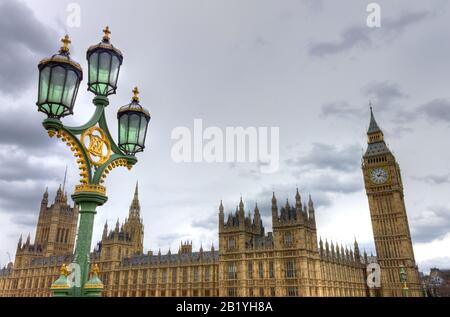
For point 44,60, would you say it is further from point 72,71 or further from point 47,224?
point 47,224

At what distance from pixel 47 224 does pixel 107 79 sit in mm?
140071

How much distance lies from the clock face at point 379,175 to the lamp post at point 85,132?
305 ft

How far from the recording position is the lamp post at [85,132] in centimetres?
782

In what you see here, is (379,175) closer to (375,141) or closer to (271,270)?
(375,141)

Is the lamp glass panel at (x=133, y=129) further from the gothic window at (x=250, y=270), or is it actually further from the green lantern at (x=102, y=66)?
the gothic window at (x=250, y=270)

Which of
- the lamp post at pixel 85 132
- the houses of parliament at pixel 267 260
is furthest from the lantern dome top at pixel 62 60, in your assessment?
the houses of parliament at pixel 267 260

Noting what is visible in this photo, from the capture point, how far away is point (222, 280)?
225 ft

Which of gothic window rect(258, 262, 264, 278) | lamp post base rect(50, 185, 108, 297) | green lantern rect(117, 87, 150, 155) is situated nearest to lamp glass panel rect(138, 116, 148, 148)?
green lantern rect(117, 87, 150, 155)

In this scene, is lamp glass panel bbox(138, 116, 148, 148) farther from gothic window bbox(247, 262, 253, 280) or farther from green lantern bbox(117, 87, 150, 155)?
gothic window bbox(247, 262, 253, 280)

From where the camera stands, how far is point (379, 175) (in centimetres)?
9231

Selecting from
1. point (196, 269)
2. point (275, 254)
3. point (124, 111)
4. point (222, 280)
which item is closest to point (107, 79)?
point (124, 111)

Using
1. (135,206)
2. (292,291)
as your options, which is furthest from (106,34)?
(135,206)

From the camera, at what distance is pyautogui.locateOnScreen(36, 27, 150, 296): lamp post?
25.7 ft

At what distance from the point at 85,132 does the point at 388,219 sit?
92.9 metres
